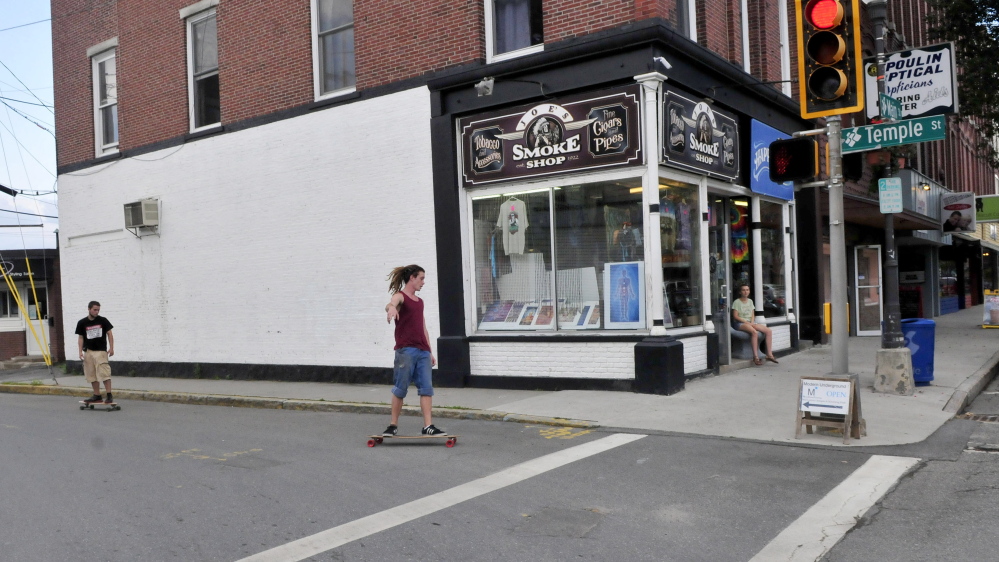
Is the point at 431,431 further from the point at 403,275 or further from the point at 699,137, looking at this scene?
the point at 699,137

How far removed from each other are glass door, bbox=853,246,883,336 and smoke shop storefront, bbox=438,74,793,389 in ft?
25.9

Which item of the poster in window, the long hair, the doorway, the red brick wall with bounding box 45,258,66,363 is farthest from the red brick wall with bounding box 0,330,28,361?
the long hair

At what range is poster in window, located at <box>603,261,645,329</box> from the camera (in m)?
11.1

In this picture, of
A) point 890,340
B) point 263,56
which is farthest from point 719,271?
point 263,56

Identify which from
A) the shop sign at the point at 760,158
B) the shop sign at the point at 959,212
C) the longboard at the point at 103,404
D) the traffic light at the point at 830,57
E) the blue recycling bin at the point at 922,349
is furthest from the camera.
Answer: the shop sign at the point at 959,212

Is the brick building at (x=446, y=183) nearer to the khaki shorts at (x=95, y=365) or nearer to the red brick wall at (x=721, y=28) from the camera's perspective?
the red brick wall at (x=721, y=28)

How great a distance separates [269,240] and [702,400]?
8518 millimetres

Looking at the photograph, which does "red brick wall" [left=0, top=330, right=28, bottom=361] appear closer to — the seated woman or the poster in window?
the poster in window

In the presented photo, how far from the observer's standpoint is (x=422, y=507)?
588cm

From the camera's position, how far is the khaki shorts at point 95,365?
12664 millimetres

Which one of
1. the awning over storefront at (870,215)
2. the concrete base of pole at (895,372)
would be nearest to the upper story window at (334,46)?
the concrete base of pole at (895,372)

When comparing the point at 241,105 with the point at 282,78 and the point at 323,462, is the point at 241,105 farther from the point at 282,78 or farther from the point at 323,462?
the point at 323,462

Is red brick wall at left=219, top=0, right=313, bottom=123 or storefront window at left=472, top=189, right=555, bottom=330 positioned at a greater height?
red brick wall at left=219, top=0, right=313, bottom=123

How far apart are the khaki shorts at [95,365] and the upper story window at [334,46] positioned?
5.60 meters
